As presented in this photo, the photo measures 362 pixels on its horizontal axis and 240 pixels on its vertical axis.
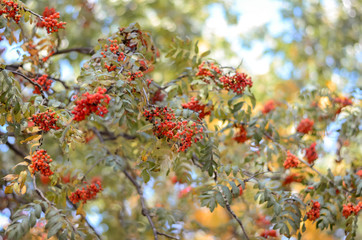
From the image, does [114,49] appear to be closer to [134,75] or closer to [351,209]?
[134,75]

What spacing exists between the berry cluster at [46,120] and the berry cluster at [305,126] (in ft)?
9.05

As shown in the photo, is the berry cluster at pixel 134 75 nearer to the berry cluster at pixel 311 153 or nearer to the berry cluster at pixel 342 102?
the berry cluster at pixel 311 153

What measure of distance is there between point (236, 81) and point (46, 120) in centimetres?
159

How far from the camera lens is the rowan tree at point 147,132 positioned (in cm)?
280

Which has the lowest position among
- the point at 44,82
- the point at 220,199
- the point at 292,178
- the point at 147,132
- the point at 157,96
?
the point at 292,178

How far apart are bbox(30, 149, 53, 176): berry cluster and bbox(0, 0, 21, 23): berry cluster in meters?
1.08

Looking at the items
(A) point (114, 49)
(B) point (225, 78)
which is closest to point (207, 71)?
(B) point (225, 78)

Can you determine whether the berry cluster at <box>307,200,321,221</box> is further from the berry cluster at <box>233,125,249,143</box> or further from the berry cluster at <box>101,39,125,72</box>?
the berry cluster at <box>101,39,125,72</box>

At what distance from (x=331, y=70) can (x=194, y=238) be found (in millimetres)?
5113

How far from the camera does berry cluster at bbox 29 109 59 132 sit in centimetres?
266

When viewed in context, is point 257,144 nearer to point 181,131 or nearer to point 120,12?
point 181,131

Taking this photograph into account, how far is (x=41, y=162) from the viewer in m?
2.69

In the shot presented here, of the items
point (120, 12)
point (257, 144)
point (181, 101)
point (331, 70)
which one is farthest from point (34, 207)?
point (331, 70)

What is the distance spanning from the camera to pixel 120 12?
22.2ft
